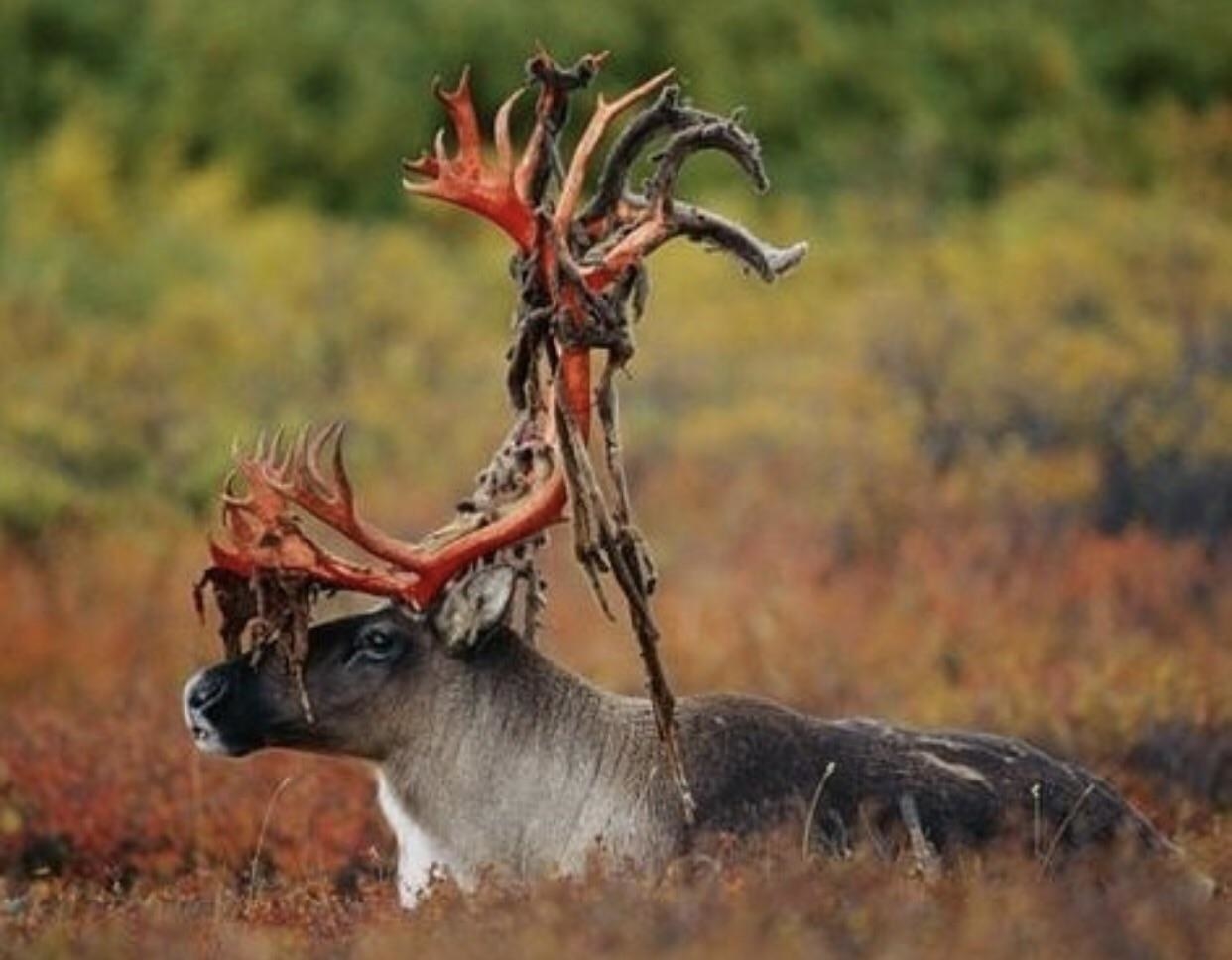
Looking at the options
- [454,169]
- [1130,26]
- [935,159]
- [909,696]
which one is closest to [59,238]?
[935,159]

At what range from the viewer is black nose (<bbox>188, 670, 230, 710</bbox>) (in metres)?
8.60

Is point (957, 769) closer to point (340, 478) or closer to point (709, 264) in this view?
point (340, 478)

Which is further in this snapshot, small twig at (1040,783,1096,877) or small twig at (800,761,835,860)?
small twig at (1040,783,1096,877)

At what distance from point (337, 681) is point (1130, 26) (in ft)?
86.1

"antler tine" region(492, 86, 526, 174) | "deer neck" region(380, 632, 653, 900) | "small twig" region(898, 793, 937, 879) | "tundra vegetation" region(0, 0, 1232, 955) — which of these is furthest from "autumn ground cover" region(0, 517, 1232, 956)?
"antler tine" region(492, 86, 526, 174)

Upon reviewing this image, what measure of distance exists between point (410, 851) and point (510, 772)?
332mm

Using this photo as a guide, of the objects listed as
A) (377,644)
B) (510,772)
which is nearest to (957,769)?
(510,772)

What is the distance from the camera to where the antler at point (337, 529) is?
8484 millimetres

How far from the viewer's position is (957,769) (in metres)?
8.77

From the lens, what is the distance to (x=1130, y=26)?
33.8 m

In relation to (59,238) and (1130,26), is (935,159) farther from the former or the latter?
(59,238)

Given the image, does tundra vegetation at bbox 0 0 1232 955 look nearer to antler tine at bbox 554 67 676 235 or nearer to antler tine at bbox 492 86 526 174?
antler tine at bbox 554 67 676 235

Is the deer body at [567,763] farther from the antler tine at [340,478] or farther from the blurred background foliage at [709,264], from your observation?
the blurred background foliage at [709,264]

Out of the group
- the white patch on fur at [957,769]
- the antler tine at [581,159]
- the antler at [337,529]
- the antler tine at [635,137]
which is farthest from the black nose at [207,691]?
the white patch on fur at [957,769]
